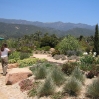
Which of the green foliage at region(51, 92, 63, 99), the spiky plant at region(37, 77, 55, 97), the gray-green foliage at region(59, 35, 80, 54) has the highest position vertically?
the spiky plant at region(37, 77, 55, 97)

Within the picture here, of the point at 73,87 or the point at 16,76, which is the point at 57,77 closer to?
the point at 73,87

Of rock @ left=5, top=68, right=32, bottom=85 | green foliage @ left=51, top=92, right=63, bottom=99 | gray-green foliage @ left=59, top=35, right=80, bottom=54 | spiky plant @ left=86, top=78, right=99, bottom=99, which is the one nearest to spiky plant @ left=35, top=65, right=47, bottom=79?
rock @ left=5, top=68, right=32, bottom=85

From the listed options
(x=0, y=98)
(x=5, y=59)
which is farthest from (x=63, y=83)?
(x=5, y=59)

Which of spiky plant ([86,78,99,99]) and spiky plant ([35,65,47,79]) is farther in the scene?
spiky plant ([35,65,47,79])

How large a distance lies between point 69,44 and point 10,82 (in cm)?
1581

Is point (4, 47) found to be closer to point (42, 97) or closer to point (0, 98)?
point (0, 98)

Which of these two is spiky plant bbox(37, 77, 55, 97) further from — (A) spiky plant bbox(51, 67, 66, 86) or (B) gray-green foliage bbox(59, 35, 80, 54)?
(B) gray-green foliage bbox(59, 35, 80, 54)

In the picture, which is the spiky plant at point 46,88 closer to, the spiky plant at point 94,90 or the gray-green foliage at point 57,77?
the gray-green foliage at point 57,77

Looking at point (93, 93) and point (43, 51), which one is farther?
point (43, 51)

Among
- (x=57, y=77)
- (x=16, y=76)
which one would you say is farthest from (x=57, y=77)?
(x=16, y=76)

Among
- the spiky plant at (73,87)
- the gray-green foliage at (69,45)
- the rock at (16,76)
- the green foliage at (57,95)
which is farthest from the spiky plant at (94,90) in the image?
the gray-green foliage at (69,45)

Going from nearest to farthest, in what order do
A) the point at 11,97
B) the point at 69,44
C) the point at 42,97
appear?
1. the point at 42,97
2. the point at 11,97
3. the point at 69,44

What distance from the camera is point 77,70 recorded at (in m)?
10.2

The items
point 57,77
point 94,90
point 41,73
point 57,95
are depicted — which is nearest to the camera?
point 94,90
